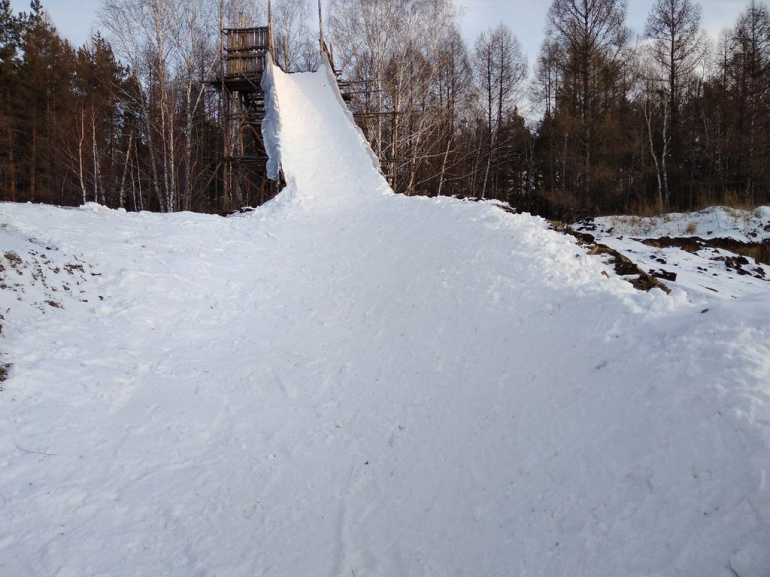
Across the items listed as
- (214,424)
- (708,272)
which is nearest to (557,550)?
(214,424)

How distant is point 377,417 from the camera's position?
4484mm

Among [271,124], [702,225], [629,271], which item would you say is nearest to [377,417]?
[629,271]

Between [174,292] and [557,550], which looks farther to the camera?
[174,292]

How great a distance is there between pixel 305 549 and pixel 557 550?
1644mm

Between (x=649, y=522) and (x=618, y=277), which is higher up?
(x=618, y=277)

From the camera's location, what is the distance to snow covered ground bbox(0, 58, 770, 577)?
9.24 feet

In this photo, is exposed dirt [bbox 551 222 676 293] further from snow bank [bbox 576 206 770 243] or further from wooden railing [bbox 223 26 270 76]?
wooden railing [bbox 223 26 270 76]

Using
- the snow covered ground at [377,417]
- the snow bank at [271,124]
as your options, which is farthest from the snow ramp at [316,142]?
the snow covered ground at [377,417]

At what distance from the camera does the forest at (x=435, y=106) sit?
17891 millimetres

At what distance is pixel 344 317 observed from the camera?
20.9 feet

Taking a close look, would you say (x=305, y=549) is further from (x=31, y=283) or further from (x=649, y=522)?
(x=31, y=283)

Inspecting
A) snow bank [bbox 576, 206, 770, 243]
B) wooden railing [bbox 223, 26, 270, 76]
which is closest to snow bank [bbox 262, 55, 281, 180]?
wooden railing [bbox 223, 26, 270, 76]

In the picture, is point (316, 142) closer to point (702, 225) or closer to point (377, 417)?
point (377, 417)

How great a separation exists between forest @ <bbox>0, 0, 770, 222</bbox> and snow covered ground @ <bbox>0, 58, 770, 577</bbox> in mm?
10542
